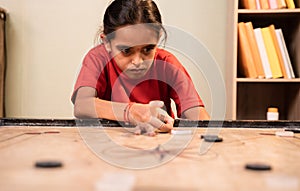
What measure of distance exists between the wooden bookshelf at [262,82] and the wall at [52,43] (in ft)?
0.75

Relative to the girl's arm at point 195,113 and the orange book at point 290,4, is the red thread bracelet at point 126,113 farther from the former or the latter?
the orange book at point 290,4

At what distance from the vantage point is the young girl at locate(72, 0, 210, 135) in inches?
60.9

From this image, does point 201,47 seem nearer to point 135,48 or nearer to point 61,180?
point 135,48

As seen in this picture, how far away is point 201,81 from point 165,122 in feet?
4.40

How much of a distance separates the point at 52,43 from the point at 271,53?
135 centimetres

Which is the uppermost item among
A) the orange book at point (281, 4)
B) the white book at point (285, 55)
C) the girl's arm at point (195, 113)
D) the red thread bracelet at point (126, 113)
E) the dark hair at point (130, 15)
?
the orange book at point (281, 4)

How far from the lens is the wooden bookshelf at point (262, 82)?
2.24m

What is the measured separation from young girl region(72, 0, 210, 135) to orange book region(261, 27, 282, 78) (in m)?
0.70

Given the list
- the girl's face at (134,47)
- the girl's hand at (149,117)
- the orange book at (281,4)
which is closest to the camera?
the girl's hand at (149,117)

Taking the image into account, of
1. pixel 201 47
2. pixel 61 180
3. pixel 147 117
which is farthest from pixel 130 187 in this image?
pixel 201 47

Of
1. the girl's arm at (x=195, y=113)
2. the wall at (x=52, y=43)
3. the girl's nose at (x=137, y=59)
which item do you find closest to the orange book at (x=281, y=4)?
the wall at (x=52, y=43)

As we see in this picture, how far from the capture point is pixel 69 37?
8.53 feet

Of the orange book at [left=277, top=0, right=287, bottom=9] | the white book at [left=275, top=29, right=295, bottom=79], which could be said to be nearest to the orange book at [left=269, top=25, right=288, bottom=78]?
the white book at [left=275, top=29, right=295, bottom=79]

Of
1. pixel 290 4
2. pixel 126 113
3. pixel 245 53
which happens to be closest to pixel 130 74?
pixel 126 113
